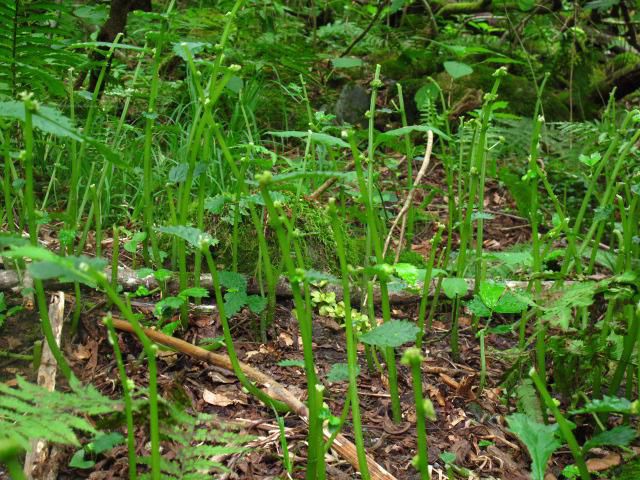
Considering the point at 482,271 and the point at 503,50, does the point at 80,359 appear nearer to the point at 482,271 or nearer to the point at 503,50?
the point at 482,271

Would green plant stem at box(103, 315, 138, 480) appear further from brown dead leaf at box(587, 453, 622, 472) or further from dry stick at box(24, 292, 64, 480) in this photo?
brown dead leaf at box(587, 453, 622, 472)

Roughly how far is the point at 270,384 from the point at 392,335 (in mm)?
491

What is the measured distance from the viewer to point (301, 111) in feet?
13.1

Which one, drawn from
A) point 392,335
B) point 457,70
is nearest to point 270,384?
point 392,335

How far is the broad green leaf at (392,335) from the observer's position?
1.20 metres

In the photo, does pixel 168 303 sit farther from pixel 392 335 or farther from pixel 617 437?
pixel 617 437

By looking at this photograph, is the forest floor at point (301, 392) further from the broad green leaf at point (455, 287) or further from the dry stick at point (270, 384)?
the broad green leaf at point (455, 287)

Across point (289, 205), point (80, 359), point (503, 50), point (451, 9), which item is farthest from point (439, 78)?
point (80, 359)

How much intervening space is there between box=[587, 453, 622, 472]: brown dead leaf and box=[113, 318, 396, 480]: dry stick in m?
0.54

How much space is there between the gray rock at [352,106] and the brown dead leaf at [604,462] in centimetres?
319

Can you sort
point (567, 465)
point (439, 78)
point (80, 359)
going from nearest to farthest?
point (567, 465)
point (80, 359)
point (439, 78)

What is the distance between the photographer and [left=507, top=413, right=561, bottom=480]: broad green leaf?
1.10 metres

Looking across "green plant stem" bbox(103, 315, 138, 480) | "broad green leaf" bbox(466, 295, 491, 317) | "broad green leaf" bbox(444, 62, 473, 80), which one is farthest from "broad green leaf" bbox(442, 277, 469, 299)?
"broad green leaf" bbox(444, 62, 473, 80)

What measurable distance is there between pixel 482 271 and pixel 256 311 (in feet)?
2.51
